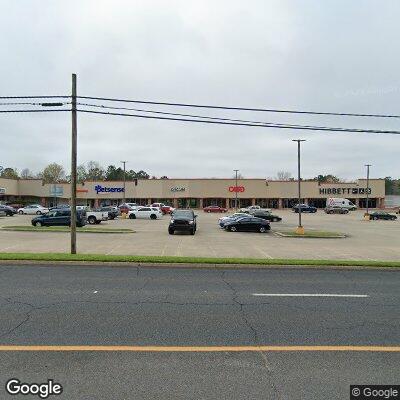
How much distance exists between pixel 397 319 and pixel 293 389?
3635 mm

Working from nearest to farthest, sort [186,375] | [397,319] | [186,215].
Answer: [186,375]
[397,319]
[186,215]

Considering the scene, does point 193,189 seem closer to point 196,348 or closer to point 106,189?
point 106,189

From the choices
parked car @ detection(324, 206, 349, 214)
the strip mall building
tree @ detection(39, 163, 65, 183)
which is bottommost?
parked car @ detection(324, 206, 349, 214)

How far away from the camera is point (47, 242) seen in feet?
62.4

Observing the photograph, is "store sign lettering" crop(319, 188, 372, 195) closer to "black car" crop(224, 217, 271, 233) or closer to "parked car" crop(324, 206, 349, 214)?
"parked car" crop(324, 206, 349, 214)

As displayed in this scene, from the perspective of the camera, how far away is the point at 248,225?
96.3 feet

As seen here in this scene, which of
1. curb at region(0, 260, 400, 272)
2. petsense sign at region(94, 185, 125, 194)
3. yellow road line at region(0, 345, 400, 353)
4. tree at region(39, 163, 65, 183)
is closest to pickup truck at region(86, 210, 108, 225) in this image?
curb at region(0, 260, 400, 272)

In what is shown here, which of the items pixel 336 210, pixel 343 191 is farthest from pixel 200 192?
pixel 343 191

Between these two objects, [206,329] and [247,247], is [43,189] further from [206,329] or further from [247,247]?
[206,329]

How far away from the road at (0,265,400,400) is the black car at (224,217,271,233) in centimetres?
1920

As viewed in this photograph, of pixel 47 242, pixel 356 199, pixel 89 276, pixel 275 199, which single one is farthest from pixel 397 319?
pixel 356 199

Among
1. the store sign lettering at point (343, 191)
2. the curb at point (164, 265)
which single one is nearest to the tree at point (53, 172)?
the store sign lettering at point (343, 191)

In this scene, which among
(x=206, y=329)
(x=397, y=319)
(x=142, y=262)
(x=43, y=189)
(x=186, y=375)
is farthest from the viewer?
(x=43, y=189)

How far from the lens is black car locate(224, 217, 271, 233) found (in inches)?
1147
